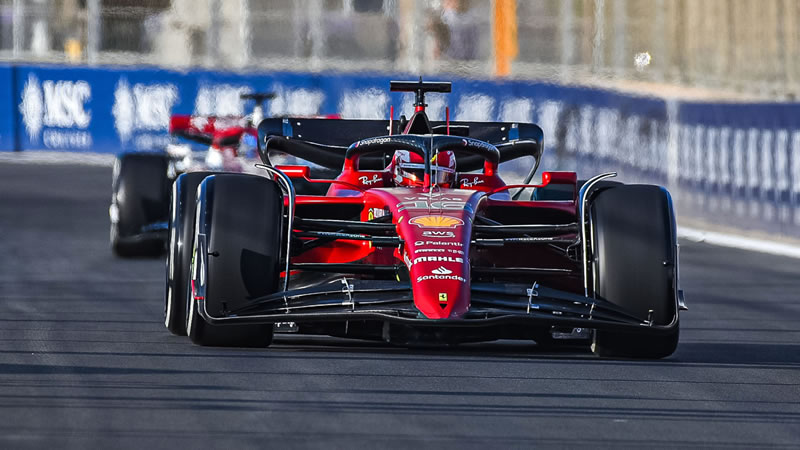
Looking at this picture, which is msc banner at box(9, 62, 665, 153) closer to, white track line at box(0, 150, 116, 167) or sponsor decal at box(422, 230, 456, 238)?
white track line at box(0, 150, 116, 167)

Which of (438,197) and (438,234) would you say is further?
(438,197)

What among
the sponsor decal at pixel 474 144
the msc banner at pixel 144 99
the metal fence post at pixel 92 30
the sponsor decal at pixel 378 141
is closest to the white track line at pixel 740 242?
the sponsor decal at pixel 474 144

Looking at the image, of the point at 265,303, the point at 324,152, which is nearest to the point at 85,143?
the point at 324,152

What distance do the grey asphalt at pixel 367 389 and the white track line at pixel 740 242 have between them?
514 cm

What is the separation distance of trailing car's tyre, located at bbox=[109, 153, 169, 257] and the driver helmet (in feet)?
15.9

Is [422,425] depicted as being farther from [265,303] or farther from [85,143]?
[85,143]

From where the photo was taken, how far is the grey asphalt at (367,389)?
6723 millimetres

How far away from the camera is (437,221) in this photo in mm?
9164

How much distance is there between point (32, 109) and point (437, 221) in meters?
21.8

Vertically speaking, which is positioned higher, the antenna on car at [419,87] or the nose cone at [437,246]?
the antenna on car at [419,87]

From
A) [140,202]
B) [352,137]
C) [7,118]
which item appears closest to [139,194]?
[140,202]

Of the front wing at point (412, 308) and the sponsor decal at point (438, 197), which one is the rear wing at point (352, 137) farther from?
the front wing at point (412, 308)

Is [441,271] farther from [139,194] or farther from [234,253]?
[139,194]

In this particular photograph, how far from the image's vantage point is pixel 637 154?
20984 millimetres
